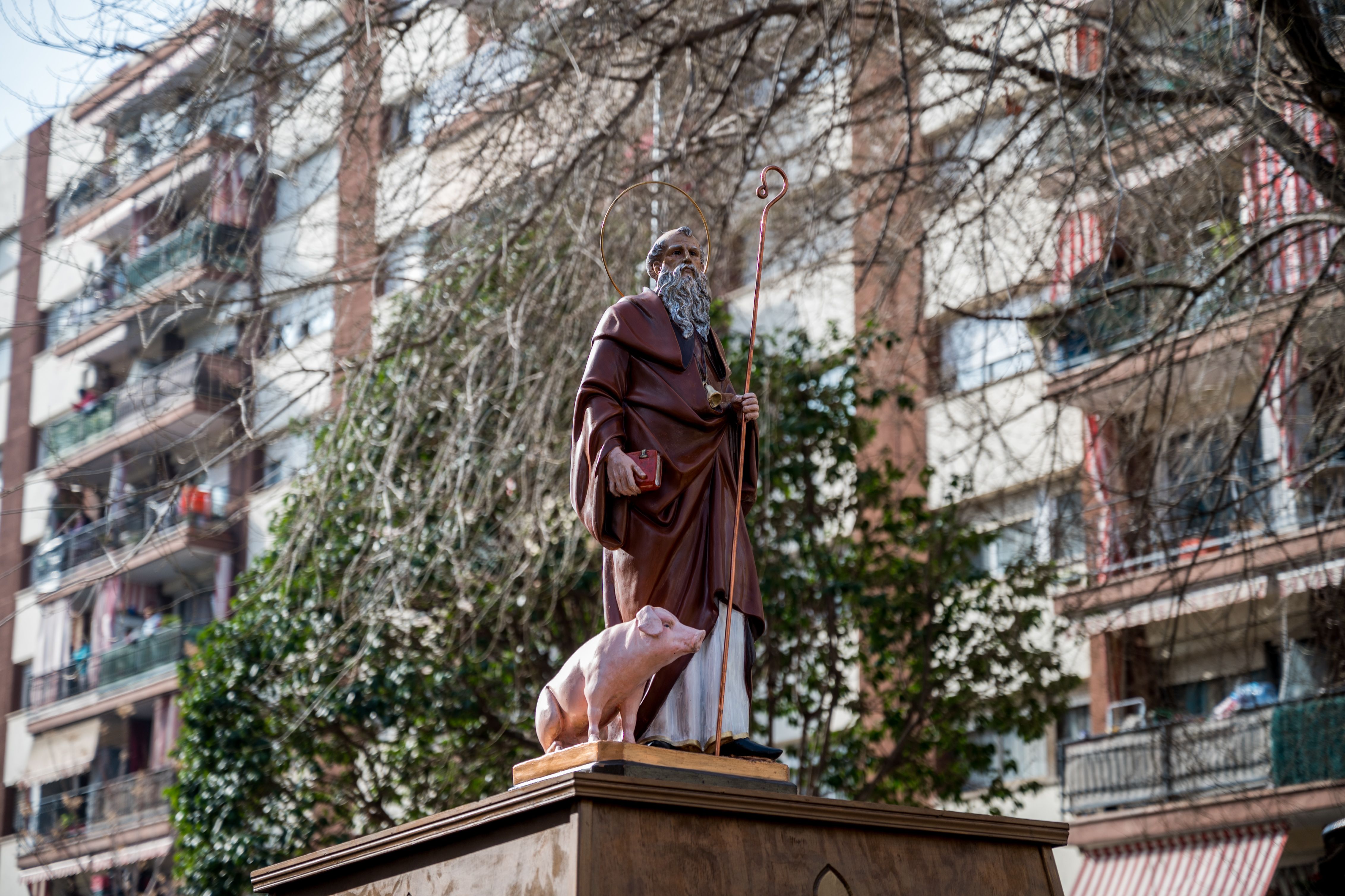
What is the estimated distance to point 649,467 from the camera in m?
6.19

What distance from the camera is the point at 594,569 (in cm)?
1455

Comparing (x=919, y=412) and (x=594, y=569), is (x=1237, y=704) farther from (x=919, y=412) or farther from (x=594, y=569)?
(x=594, y=569)

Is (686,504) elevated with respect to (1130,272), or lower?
lower

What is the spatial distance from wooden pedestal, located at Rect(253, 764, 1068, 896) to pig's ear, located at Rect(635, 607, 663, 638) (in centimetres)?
49

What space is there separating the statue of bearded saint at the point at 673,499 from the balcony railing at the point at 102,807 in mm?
24451

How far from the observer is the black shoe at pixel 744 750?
6.14 metres

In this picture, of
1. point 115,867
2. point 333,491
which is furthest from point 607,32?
point 115,867

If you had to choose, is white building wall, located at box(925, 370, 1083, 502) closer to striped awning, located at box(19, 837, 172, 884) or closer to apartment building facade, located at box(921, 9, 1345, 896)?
apartment building facade, located at box(921, 9, 1345, 896)

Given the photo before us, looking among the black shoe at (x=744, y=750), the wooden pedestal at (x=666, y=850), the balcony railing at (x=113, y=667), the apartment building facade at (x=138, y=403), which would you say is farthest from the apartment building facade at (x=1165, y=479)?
the balcony railing at (x=113, y=667)

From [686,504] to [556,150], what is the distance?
5.37 metres

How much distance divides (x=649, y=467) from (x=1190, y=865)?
1420cm

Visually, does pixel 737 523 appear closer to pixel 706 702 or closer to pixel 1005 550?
pixel 706 702

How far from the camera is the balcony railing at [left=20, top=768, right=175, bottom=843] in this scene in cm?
2970

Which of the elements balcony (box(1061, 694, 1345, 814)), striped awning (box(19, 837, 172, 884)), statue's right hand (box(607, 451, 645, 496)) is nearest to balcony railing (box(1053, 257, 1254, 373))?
statue's right hand (box(607, 451, 645, 496))
